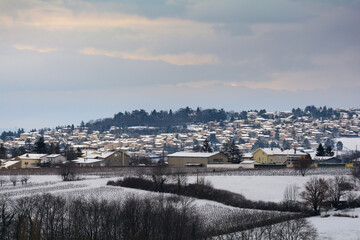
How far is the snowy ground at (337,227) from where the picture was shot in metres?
40.0

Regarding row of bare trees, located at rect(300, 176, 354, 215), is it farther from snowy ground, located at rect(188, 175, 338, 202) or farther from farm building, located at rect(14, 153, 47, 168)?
farm building, located at rect(14, 153, 47, 168)

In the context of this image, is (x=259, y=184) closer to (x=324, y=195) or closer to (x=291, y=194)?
(x=291, y=194)

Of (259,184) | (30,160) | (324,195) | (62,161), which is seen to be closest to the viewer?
(324,195)

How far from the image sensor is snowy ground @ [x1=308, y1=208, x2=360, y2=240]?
4005 cm

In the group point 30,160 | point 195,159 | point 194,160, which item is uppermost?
point 195,159

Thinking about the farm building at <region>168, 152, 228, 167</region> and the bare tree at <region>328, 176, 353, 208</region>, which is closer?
the bare tree at <region>328, 176, 353, 208</region>

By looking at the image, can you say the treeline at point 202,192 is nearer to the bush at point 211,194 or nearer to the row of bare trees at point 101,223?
the bush at point 211,194

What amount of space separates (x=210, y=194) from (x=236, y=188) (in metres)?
5.63

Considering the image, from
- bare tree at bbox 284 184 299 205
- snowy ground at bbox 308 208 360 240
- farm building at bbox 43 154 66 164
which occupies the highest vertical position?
farm building at bbox 43 154 66 164

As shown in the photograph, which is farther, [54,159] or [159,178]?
[54,159]

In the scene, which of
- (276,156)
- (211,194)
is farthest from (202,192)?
(276,156)

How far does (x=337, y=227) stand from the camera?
43.1m

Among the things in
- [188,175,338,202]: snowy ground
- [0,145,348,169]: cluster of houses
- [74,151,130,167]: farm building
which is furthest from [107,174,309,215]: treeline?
[74,151,130,167]: farm building

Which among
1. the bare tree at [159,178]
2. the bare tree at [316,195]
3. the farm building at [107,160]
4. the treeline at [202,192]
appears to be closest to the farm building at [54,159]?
the farm building at [107,160]
